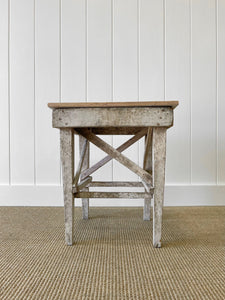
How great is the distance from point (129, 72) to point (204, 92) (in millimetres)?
467

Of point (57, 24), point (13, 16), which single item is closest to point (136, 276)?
point (57, 24)

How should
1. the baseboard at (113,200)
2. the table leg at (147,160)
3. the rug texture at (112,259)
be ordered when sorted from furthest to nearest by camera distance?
the baseboard at (113,200)
the table leg at (147,160)
the rug texture at (112,259)

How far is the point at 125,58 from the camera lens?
172 cm

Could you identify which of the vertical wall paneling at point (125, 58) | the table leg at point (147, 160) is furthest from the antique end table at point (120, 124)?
the vertical wall paneling at point (125, 58)

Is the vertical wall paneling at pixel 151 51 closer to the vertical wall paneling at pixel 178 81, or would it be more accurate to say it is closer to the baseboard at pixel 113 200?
the vertical wall paneling at pixel 178 81

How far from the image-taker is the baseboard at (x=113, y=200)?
172cm

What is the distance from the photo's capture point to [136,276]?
29.1 inches

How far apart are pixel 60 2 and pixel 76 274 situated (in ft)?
5.13

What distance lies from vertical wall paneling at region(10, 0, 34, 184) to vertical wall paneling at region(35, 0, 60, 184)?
37mm

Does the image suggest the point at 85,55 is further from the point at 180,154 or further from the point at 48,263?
the point at 48,263

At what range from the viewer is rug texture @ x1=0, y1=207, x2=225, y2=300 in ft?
2.18

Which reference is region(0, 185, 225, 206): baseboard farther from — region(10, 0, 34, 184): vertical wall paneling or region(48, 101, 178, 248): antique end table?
region(48, 101, 178, 248): antique end table

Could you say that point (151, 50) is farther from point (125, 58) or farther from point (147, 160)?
point (147, 160)

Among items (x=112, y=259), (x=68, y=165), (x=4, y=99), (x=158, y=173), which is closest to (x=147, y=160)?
(x=158, y=173)
